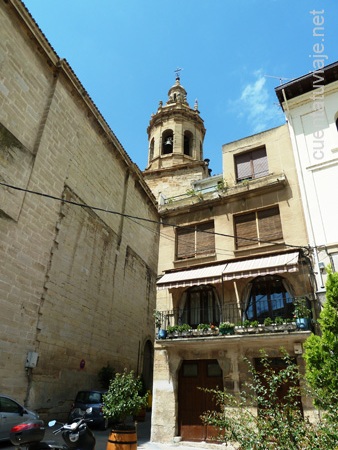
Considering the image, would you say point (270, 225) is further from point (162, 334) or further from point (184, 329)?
point (162, 334)

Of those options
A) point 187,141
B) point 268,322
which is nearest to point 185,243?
point 268,322

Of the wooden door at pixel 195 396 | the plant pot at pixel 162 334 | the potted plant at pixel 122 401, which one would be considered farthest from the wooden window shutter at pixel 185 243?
the potted plant at pixel 122 401

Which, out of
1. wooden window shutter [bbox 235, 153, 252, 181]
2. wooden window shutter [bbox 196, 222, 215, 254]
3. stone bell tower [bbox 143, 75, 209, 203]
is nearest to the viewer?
wooden window shutter [bbox 196, 222, 215, 254]

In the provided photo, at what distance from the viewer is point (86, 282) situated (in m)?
15.5

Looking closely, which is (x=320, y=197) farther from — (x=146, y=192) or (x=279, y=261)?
(x=146, y=192)

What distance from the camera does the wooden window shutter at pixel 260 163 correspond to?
1277 centimetres

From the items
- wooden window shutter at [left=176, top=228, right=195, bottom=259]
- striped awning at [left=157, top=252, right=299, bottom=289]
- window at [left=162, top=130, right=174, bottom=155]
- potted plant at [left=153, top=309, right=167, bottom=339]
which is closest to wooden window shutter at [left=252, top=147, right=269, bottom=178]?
wooden window shutter at [left=176, top=228, right=195, bottom=259]

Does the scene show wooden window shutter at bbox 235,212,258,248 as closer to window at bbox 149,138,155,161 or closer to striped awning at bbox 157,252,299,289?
striped awning at bbox 157,252,299,289

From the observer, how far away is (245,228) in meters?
11.9

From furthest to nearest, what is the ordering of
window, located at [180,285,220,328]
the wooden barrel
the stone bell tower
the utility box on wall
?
the stone bell tower, the utility box on wall, window, located at [180,285,220,328], the wooden barrel

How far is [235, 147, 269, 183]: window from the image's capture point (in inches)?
507

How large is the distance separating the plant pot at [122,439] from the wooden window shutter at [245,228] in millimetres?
6847

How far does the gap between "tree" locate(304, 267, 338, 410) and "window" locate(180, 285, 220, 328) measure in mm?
3330

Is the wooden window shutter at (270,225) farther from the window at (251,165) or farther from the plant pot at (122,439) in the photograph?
the plant pot at (122,439)
